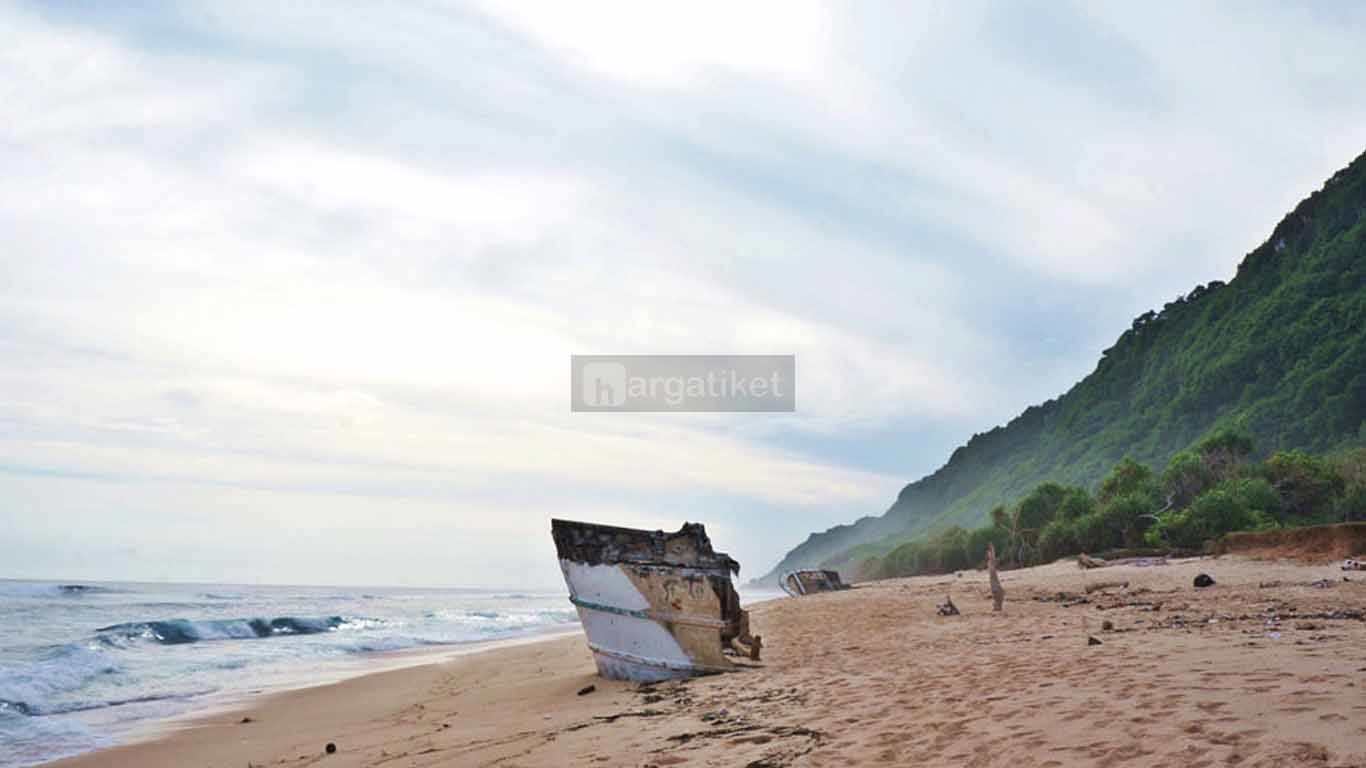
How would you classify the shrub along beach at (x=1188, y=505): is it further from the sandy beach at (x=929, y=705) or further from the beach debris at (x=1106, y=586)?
the sandy beach at (x=929, y=705)

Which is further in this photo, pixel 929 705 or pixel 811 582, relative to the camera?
pixel 811 582

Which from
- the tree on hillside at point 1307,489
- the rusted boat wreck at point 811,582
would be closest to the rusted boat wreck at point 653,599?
the rusted boat wreck at point 811,582

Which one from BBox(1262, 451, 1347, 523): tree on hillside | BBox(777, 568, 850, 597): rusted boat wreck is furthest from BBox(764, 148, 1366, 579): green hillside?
BBox(777, 568, 850, 597): rusted boat wreck

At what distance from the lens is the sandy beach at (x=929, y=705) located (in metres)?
5.01

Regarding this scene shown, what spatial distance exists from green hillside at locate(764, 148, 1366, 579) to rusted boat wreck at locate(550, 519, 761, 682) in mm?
48389

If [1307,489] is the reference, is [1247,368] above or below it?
above

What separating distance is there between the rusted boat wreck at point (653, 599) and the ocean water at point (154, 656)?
5756 mm

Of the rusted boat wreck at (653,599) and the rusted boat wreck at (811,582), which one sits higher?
the rusted boat wreck at (653,599)

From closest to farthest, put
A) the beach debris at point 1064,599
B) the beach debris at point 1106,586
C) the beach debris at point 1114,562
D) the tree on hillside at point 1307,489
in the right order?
the beach debris at point 1064,599 < the beach debris at point 1106,586 < the beach debris at point 1114,562 < the tree on hillside at point 1307,489

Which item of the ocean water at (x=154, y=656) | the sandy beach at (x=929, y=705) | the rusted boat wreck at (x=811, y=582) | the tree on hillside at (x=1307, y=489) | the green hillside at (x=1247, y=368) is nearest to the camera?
the sandy beach at (x=929, y=705)

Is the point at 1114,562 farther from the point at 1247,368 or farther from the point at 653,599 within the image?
the point at 1247,368

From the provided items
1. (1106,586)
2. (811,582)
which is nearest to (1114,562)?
(811,582)

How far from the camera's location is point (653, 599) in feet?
35.5

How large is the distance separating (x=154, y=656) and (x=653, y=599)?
14.8 metres
